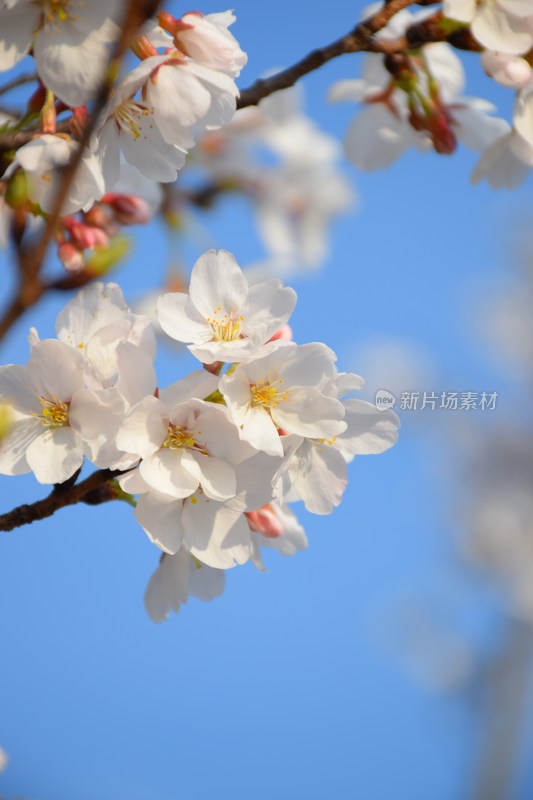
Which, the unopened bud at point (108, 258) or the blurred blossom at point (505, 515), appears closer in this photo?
the unopened bud at point (108, 258)

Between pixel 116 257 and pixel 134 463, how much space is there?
0.41 m

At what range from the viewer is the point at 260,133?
2.37 metres

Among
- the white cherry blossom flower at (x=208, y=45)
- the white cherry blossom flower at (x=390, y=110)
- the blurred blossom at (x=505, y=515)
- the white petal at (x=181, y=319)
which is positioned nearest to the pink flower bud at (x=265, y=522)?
the white petal at (x=181, y=319)

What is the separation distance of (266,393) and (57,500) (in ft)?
0.79

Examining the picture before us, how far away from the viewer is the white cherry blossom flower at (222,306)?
921 mm

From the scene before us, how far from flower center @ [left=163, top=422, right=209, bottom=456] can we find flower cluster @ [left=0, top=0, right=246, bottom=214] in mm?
256

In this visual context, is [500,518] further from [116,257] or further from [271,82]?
[116,257]

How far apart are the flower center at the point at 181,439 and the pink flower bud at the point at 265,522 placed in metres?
0.15

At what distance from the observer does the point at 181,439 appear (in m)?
0.89

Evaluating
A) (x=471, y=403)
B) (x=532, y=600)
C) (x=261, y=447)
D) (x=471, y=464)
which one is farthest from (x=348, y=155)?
(x=471, y=464)

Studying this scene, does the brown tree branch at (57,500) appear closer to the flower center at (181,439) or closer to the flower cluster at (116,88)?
the flower center at (181,439)

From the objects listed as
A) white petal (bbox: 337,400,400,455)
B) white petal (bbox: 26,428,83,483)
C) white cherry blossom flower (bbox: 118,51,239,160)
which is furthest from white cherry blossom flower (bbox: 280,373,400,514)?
white cherry blossom flower (bbox: 118,51,239,160)

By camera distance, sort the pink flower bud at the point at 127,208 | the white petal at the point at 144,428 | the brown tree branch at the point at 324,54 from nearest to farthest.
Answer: the white petal at the point at 144,428, the brown tree branch at the point at 324,54, the pink flower bud at the point at 127,208

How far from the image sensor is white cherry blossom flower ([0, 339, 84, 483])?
871mm
